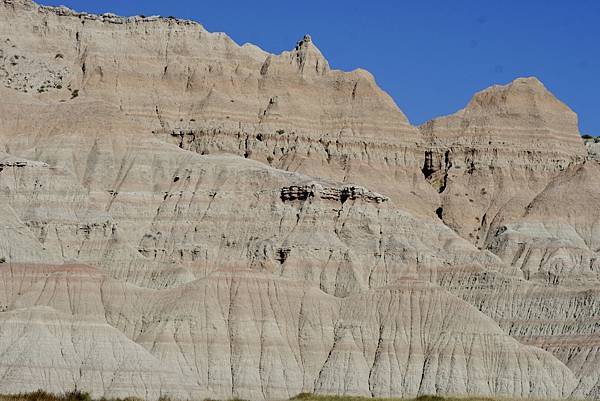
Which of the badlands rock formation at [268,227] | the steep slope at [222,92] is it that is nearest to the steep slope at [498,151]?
the badlands rock formation at [268,227]

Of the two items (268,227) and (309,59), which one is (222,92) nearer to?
(309,59)

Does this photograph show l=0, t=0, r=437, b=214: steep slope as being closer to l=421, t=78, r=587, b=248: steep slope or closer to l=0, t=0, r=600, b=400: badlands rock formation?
l=0, t=0, r=600, b=400: badlands rock formation

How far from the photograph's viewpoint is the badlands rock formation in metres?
135

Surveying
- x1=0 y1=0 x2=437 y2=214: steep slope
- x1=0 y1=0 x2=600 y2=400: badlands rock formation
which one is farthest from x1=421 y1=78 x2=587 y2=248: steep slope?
x1=0 y1=0 x2=437 y2=214: steep slope

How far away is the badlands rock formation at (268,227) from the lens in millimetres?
134750

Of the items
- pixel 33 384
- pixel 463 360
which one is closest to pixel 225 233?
pixel 463 360

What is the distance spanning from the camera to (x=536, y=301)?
151 metres

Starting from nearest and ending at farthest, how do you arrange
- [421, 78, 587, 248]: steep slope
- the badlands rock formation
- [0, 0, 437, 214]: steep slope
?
1. the badlands rock formation
2. [0, 0, 437, 214]: steep slope
3. [421, 78, 587, 248]: steep slope

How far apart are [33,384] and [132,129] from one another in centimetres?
5205

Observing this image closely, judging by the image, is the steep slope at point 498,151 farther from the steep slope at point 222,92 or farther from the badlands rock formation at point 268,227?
the steep slope at point 222,92

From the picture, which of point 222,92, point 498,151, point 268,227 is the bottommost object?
point 268,227

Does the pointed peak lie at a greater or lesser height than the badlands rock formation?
greater

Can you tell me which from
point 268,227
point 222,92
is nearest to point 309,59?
point 222,92

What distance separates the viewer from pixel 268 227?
155 m
